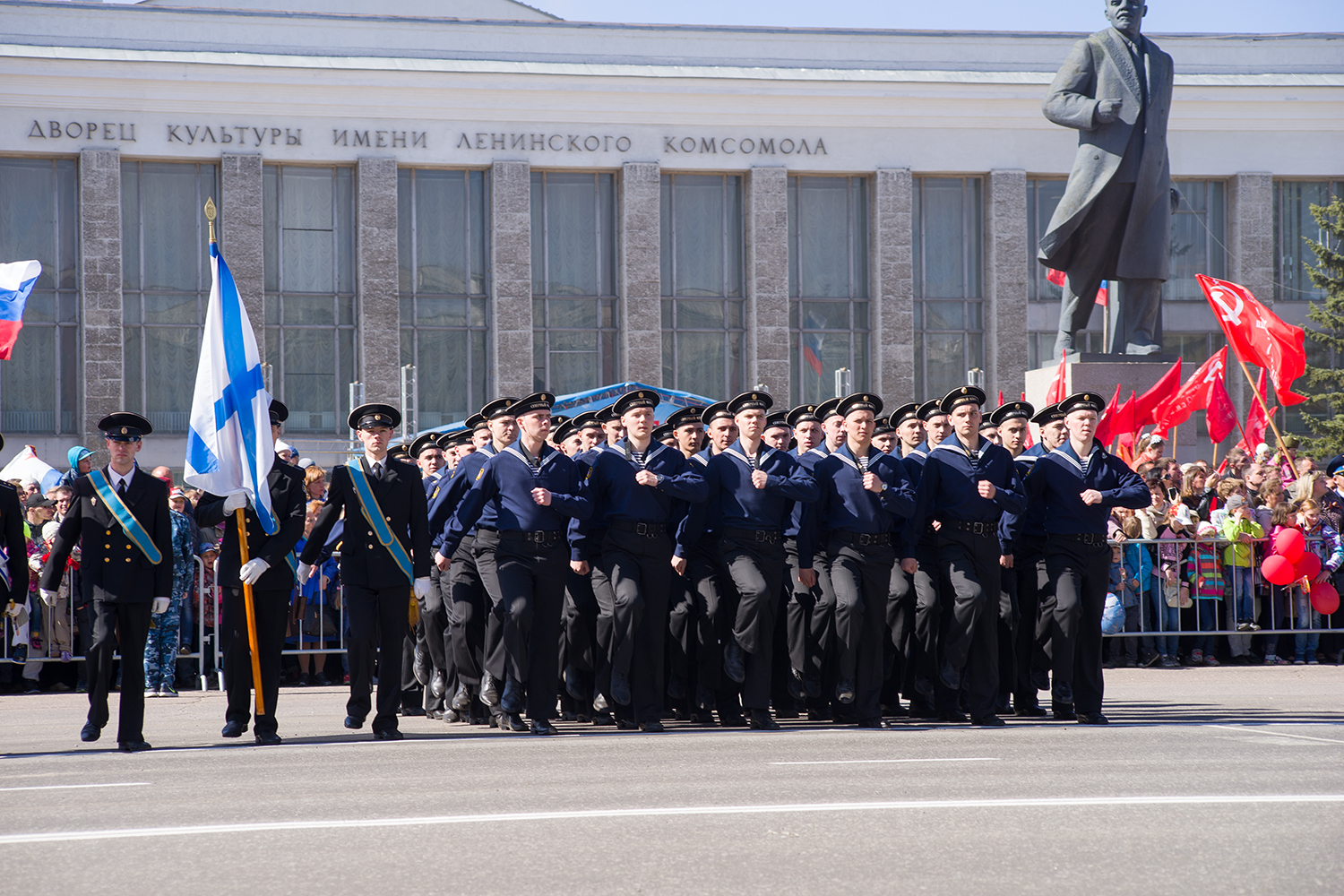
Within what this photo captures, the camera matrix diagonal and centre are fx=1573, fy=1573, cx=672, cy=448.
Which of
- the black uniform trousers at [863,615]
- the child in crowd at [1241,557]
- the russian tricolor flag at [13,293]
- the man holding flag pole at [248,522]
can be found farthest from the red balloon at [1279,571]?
the russian tricolor flag at [13,293]

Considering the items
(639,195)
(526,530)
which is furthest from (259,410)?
(639,195)

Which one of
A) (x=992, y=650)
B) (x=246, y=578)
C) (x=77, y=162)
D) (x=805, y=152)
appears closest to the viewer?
(x=246, y=578)

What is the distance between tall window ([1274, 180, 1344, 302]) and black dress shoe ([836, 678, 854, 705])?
3060 centimetres

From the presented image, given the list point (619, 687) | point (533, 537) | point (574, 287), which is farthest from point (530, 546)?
point (574, 287)

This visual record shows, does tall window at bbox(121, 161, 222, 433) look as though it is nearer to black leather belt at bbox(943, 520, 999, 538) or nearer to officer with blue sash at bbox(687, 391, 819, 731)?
officer with blue sash at bbox(687, 391, 819, 731)

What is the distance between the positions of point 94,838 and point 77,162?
101ft

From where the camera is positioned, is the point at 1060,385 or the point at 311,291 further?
the point at 311,291

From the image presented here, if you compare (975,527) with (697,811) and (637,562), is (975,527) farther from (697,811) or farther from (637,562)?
(697,811)

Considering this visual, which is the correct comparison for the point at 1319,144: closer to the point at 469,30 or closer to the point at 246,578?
the point at 469,30

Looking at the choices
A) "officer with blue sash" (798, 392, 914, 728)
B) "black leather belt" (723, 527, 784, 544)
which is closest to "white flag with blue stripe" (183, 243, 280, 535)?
"black leather belt" (723, 527, 784, 544)

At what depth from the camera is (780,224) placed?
36.4 meters

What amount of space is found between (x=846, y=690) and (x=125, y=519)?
4.93m

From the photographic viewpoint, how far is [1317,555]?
601 inches

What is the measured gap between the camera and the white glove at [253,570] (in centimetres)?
1012
